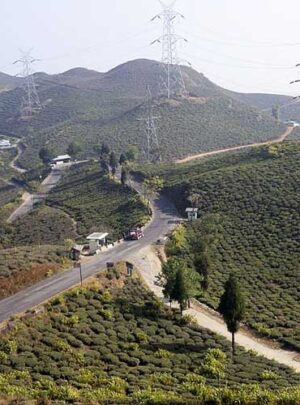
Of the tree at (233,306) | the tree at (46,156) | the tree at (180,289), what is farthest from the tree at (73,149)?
the tree at (233,306)

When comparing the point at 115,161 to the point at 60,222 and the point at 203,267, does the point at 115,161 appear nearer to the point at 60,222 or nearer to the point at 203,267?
the point at 60,222

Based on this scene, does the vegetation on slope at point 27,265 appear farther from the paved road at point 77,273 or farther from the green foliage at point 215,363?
the green foliage at point 215,363

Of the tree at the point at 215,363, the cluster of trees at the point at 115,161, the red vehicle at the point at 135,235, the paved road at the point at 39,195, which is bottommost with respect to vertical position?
the paved road at the point at 39,195

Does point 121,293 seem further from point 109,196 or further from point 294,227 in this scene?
point 109,196

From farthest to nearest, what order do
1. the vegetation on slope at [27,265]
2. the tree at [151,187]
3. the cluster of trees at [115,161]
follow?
the cluster of trees at [115,161] < the tree at [151,187] < the vegetation on slope at [27,265]

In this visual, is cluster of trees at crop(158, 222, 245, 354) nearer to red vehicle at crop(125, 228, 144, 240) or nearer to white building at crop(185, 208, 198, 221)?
red vehicle at crop(125, 228, 144, 240)

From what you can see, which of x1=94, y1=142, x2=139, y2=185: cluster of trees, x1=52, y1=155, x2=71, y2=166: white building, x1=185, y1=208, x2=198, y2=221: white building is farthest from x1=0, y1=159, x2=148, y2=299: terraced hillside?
x1=52, y1=155, x2=71, y2=166: white building

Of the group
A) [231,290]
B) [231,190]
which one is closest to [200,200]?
[231,190]

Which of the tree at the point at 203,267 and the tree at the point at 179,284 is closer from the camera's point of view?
the tree at the point at 179,284
